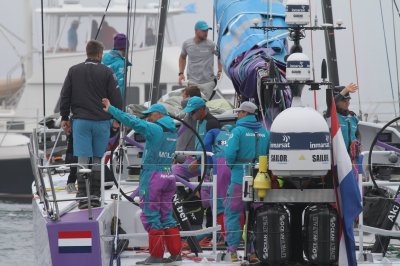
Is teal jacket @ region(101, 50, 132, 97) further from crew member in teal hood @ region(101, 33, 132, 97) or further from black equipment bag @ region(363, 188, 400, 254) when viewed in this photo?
black equipment bag @ region(363, 188, 400, 254)

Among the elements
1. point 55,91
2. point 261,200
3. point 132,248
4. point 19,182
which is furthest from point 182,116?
point 55,91

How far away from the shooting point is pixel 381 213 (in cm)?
1102

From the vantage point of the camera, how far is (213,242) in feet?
34.0

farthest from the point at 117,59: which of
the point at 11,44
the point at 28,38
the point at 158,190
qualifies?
the point at 11,44

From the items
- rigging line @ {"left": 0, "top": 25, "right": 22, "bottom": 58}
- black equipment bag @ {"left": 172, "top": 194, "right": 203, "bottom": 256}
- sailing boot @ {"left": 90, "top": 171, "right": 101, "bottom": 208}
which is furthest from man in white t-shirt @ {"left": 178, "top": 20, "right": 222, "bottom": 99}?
rigging line @ {"left": 0, "top": 25, "right": 22, "bottom": 58}

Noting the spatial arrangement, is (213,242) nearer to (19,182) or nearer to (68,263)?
(68,263)

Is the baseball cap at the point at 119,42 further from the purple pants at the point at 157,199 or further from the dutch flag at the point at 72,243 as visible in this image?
the dutch flag at the point at 72,243

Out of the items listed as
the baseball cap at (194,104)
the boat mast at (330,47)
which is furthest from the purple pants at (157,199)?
the boat mast at (330,47)

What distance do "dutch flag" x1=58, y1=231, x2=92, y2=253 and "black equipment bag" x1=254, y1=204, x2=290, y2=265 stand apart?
49.3 inches

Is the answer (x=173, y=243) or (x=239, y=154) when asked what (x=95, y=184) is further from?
(x=239, y=154)

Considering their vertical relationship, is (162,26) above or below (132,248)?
above

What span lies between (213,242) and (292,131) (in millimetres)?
1504

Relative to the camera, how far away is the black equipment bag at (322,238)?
9305mm

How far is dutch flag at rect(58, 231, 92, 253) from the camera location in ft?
31.6
